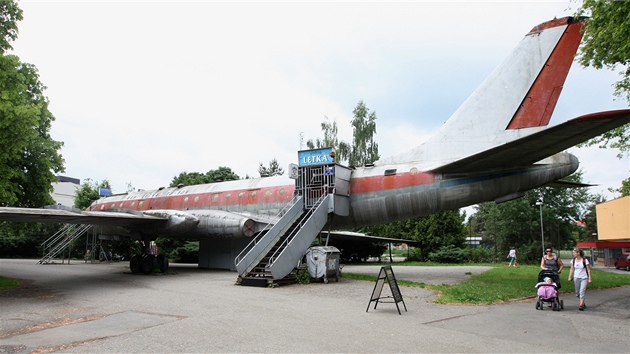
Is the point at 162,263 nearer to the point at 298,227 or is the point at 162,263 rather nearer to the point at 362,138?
the point at 298,227


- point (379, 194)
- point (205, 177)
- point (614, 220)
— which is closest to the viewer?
point (379, 194)

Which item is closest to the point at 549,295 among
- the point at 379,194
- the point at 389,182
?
the point at 389,182

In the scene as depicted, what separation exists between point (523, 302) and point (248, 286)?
8226mm

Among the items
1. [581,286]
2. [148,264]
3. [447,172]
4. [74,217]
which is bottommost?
[148,264]

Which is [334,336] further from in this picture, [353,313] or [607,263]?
[607,263]

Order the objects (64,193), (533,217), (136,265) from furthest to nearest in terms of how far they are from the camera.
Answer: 1. (64,193)
2. (533,217)
3. (136,265)

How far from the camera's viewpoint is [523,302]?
35.3ft

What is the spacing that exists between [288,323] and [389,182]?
8824mm

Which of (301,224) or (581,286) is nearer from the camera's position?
→ (581,286)

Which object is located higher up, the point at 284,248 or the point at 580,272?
the point at 284,248

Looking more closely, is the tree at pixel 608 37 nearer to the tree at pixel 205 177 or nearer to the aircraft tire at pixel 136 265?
the aircraft tire at pixel 136 265

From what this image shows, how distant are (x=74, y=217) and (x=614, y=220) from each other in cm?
4372

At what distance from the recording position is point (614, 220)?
3834 centimetres

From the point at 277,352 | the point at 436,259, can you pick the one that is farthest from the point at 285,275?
the point at 436,259
